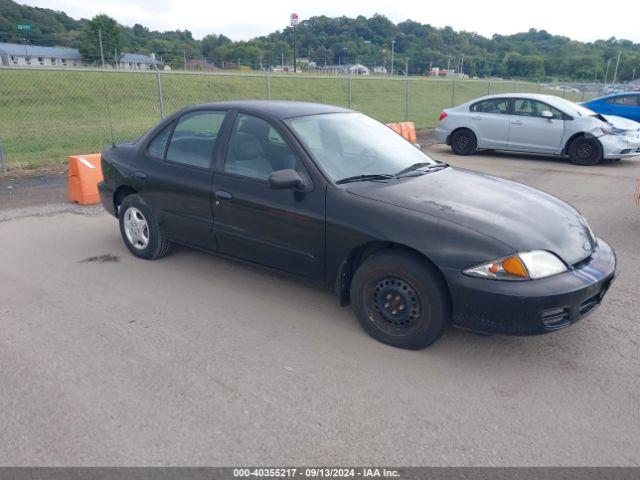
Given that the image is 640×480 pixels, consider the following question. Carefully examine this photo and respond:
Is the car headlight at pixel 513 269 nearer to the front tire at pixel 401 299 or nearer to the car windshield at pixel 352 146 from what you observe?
the front tire at pixel 401 299

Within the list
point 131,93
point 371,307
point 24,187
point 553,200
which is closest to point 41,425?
point 371,307

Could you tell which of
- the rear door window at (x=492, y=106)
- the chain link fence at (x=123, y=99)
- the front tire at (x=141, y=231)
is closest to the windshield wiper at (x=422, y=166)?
the front tire at (x=141, y=231)

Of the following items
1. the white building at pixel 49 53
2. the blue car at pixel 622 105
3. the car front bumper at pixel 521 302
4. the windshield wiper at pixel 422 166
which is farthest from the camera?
the white building at pixel 49 53

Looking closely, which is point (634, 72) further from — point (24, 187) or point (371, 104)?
point (24, 187)

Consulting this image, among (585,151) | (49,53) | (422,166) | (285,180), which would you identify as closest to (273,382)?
(285,180)

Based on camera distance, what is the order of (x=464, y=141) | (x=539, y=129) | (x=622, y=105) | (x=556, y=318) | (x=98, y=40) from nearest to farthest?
(x=556, y=318) → (x=539, y=129) → (x=464, y=141) → (x=622, y=105) → (x=98, y=40)

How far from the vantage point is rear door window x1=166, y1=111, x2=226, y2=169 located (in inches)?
182

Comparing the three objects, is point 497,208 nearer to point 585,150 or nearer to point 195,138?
point 195,138

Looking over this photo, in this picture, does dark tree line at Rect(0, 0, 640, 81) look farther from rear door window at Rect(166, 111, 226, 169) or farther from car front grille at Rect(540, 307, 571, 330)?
car front grille at Rect(540, 307, 571, 330)

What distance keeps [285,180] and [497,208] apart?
149 centimetres

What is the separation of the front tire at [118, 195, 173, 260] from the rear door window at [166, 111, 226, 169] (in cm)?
62

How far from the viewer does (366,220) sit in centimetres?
361

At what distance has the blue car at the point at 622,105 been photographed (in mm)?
15336

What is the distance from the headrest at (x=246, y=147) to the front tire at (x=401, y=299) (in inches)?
54.6
